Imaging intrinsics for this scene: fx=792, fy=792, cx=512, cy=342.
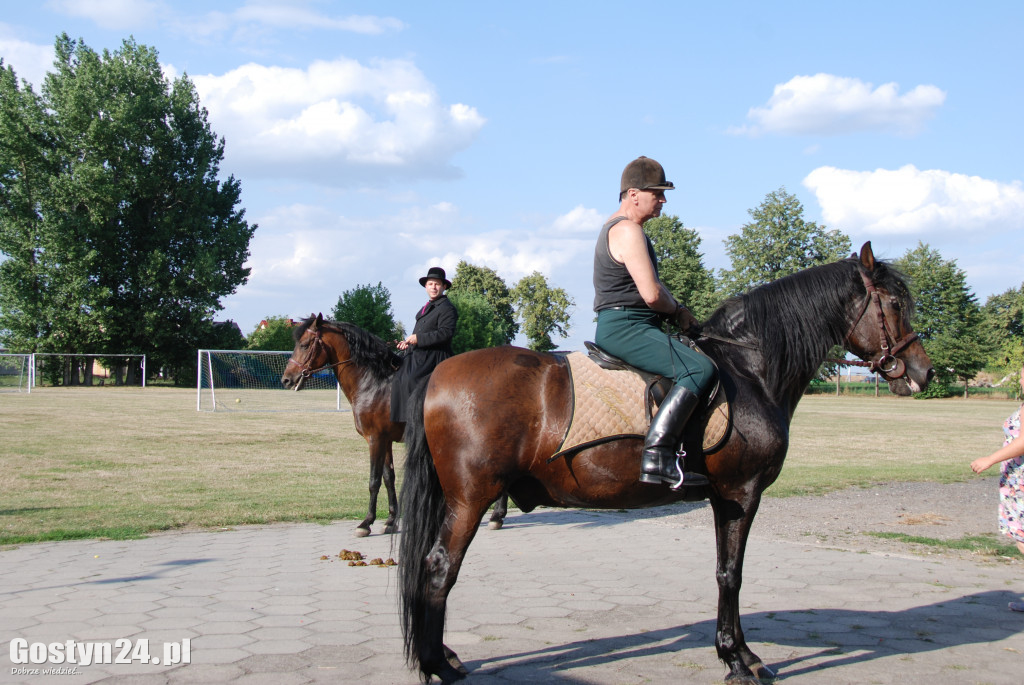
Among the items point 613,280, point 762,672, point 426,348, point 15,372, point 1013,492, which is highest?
point 613,280

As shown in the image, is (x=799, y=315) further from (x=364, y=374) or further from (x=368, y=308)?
(x=368, y=308)

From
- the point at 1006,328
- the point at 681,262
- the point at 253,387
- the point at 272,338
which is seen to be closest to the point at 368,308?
the point at 272,338

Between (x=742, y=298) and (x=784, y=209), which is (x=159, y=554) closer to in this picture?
(x=742, y=298)

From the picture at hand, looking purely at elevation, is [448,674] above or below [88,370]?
below

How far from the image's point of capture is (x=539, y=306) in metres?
97.9

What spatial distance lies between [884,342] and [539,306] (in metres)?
92.9

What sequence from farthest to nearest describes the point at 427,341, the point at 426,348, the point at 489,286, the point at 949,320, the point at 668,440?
1. the point at 489,286
2. the point at 949,320
3. the point at 426,348
4. the point at 427,341
5. the point at 668,440

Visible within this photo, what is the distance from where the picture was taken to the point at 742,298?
17.2 ft

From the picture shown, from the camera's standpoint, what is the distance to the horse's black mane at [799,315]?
5.05 metres

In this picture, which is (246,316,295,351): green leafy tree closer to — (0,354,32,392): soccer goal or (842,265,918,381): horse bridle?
(0,354,32,392): soccer goal

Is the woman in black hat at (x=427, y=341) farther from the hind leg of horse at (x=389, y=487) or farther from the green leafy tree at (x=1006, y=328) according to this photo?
the green leafy tree at (x=1006, y=328)

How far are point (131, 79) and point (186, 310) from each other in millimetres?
16261

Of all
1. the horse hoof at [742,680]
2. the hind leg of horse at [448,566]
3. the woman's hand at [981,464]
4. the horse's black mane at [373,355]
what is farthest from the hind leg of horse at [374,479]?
the woman's hand at [981,464]

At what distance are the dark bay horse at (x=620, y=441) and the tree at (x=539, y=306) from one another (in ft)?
302
